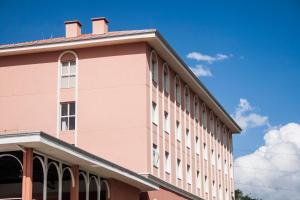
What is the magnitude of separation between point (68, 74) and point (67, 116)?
9.10 ft

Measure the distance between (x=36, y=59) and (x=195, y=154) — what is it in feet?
52.3

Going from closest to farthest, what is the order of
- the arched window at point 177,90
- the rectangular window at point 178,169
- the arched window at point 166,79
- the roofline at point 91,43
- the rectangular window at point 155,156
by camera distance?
the roofline at point 91,43, the rectangular window at point 155,156, the arched window at point 166,79, the rectangular window at point 178,169, the arched window at point 177,90

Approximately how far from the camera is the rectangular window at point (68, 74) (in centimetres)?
4078

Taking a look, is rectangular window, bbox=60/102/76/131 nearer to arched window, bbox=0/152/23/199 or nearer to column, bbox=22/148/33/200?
arched window, bbox=0/152/23/199

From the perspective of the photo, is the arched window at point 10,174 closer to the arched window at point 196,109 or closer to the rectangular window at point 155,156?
the rectangular window at point 155,156

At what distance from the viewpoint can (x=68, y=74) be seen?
40875mm

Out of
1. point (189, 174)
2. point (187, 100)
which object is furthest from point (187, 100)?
point (189, 174)

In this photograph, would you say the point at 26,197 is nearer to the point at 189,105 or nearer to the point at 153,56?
the point at 153,56

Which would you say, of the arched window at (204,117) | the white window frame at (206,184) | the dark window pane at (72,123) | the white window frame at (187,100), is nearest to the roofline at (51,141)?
the dark window pane at (72,123)

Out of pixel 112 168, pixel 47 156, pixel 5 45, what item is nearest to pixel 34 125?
pixel 5 45

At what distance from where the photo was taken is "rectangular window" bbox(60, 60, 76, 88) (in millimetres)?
40781

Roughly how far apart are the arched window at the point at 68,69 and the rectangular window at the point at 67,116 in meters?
1.32

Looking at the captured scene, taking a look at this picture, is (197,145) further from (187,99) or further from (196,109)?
(187,99)

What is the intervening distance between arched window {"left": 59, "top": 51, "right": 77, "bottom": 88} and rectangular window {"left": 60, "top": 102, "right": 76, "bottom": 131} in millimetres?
1320
